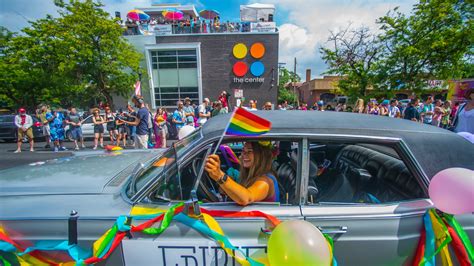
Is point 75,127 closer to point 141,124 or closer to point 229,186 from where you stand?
point 141,124

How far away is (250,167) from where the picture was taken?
1864mm

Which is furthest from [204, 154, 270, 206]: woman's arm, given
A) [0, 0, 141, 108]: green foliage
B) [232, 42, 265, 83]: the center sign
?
[232, 42, 265, 83]: the center sign

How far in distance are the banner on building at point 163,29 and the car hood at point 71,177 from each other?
22.4 metres

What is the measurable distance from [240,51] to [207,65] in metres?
3.50

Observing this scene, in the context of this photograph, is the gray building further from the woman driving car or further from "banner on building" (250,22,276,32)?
the woman driving car

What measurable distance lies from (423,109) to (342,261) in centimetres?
1271

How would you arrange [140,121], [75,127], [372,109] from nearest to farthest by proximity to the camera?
[140,121] < [75,127] < [372,109]

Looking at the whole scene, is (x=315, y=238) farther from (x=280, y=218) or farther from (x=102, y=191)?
(x=102, y=191)

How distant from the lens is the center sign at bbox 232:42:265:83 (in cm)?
2236

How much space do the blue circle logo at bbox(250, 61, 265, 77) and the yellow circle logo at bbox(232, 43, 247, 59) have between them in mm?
1356

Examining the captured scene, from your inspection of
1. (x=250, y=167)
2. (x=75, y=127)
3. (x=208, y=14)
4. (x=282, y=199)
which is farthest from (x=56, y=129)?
(x=208, y=14)

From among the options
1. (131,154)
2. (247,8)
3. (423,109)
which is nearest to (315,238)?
(131,154)

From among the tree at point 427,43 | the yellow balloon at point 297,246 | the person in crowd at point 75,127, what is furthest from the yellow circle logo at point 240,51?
the yellow balloon at point 297,246

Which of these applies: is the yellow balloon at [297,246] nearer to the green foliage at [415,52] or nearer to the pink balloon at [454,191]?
the pink balloon at [454,191]
